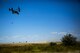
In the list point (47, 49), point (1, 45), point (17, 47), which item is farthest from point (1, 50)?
point (47, 49)

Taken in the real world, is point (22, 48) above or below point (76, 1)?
below

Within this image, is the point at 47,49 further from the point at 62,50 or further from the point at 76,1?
the point at 76,1

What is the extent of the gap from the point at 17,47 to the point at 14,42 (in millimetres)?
501

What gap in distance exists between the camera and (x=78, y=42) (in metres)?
10.3

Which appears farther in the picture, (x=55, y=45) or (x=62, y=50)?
(x=55, y=45)

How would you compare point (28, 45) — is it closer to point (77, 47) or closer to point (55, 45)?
point (55, 45)

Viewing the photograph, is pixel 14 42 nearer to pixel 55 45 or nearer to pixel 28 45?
pixel 28 45

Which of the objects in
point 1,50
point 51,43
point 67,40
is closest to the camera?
point 1,50

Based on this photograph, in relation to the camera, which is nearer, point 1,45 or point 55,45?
point 1,45

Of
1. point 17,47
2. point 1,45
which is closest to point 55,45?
point 17,47

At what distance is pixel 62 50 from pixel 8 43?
260cm

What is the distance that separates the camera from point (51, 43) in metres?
10.1

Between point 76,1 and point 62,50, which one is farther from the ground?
point 76,1

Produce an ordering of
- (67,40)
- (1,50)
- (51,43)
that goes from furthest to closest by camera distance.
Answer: (67,40), (51,43), (1,50)
